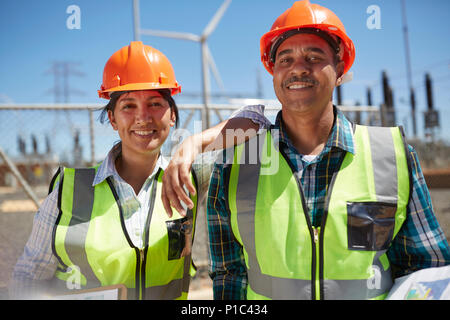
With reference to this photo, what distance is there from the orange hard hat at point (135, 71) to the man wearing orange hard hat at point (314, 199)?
1037 mm

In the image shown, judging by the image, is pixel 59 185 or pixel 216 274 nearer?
pixel 216 274

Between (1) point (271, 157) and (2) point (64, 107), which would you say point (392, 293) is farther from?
(2) point (64, 107)

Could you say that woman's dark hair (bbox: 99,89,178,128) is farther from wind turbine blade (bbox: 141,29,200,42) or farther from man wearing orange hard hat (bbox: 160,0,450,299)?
wind turbine blade (bbox: 141,29,200,42)

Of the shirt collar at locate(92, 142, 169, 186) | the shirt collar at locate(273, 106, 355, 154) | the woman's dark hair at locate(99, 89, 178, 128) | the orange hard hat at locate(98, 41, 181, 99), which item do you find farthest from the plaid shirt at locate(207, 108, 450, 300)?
the orange hard hat at locate(98, 41, 181, 99)

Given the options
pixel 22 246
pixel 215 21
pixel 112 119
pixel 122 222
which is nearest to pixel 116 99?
pixel 112 119

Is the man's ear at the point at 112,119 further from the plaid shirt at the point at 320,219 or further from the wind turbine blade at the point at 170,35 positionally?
the wind turbine blade at the point at 170,35

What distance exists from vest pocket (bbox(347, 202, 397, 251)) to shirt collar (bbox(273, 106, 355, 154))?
0.36 metres

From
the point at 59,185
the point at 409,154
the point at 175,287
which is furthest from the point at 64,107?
the point at 409,154

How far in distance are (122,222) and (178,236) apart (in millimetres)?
420

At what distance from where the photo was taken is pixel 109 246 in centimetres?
243

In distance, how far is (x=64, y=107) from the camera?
16.2ft

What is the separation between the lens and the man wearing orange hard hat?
6.66 ft

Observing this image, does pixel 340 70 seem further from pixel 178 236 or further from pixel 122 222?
pixel 122 222

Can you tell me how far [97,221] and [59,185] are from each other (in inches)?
17.1
